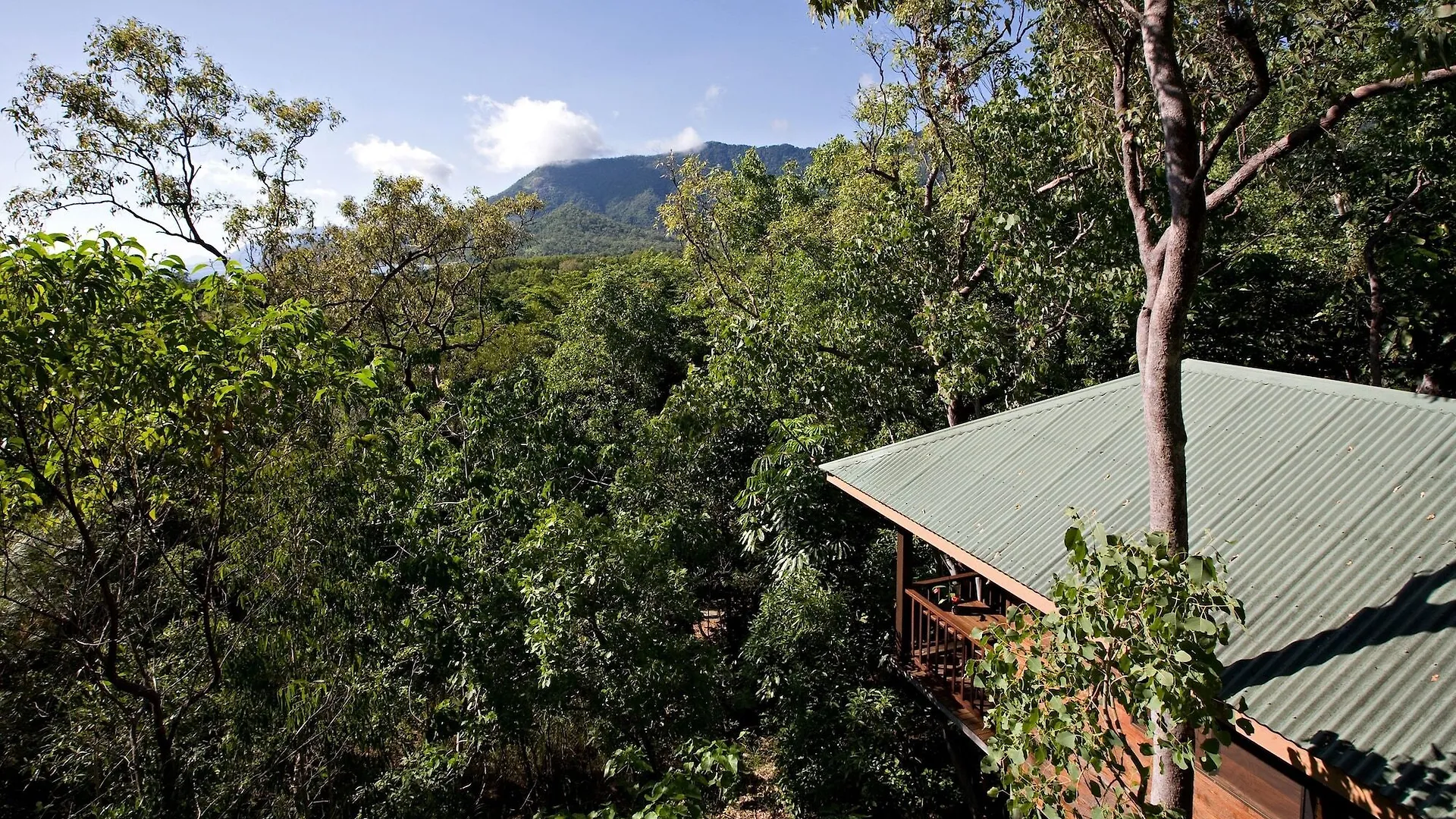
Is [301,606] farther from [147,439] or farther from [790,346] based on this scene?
[790,346]

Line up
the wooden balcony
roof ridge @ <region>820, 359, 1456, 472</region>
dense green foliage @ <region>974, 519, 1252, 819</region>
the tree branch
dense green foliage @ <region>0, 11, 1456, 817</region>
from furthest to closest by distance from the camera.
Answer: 1. the wooden balcony
2. roof ridge @ <region>820, 359, 1456, 472</region>
3. dense green foliage @ <region>0, 11, 1456, 817</region>
4. the tree branch
5. dense green foliage @ <region>974, 519, 1252, 819</region>

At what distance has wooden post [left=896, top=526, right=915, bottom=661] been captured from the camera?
8.18m

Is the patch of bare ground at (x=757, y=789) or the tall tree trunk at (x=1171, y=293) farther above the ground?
the tall tree trunk at (x=1171, y=293)

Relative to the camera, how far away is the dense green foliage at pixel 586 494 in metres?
4.71

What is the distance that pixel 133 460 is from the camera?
187 inches

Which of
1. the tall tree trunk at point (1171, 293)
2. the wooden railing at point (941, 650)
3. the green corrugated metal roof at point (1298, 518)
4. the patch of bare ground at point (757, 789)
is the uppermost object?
the tall tree trunk at point (1171, 293)

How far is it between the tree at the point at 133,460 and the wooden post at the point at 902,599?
576 cm

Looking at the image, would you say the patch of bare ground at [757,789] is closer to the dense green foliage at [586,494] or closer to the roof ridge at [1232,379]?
the dense green foliage at [586,494]

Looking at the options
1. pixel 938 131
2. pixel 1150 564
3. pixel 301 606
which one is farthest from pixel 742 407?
pixel 1150 564

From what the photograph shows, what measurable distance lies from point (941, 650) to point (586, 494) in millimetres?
5217

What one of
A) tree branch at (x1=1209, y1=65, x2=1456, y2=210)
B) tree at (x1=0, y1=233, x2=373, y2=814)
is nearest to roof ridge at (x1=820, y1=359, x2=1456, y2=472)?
tree branch at (x1=1209, y1=65, x2=1456, y2=210)

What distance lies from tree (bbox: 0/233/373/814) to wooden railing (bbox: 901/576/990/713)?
5875mm

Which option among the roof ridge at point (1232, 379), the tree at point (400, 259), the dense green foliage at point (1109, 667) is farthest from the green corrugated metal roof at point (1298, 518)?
the tree at point (400, 259)

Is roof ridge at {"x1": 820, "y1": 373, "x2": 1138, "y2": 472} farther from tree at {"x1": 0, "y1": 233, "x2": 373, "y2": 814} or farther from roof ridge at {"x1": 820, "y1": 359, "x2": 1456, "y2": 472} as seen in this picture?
tree at {"x1": 0, "y1": 233, "x2": 373, "y2": 814}
